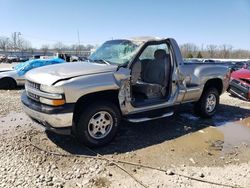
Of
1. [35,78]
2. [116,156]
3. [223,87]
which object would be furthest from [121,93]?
[223,87]

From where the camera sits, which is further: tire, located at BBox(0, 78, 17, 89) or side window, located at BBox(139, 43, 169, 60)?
tire, located at BBox(0, 78, 17, 89)

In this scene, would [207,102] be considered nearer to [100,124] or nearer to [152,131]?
[152,131]

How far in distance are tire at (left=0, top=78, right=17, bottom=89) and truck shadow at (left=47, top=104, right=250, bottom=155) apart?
7.30 meters

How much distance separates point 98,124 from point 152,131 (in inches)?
61.5

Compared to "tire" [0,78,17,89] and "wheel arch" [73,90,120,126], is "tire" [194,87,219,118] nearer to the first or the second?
"wheel arch" [73,90,120,126]

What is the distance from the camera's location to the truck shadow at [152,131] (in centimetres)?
507

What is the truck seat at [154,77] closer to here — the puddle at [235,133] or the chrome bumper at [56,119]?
the puddle at [235,133]

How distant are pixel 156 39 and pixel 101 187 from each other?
3515 mm

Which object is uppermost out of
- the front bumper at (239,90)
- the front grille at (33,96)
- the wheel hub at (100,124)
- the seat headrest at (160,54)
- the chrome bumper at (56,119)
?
the seat headrest at (160,54)

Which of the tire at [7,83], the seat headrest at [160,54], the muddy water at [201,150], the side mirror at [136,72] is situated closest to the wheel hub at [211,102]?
the muddy water at [201,150]

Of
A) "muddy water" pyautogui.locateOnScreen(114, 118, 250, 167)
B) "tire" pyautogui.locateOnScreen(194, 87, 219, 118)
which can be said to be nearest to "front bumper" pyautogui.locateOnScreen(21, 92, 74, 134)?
"muddy water" pyautogui.locateOnScreen(114, 118, 250, 167)

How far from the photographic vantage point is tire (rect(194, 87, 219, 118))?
718 cm

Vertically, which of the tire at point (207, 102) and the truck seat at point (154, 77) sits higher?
the truck seat at point (154, 77)

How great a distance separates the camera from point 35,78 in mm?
4926
